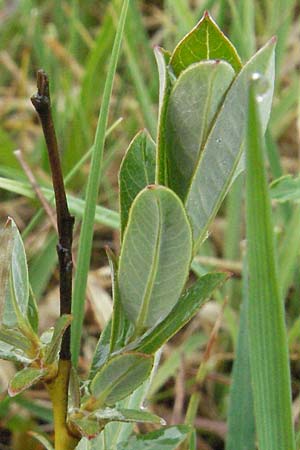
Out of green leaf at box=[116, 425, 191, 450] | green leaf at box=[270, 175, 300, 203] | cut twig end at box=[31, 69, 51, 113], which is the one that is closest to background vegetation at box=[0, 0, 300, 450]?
green leaf at box=[270, 175, 300, 203]

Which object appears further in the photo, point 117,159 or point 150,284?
point 117,159

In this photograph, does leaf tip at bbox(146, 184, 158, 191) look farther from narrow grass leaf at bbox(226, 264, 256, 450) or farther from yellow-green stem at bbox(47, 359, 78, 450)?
narrow grass leaf at bbox(226, 264, 256, 450)

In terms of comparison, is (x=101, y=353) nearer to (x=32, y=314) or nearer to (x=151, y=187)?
(x=32, y=314)

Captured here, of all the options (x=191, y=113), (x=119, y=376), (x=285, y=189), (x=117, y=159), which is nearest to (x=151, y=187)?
(x=191, y=113)

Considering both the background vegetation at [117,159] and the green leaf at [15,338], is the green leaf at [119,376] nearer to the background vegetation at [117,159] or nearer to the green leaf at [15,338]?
the green leaf at [15,338]

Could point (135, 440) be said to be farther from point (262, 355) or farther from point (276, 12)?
point (276, 12)

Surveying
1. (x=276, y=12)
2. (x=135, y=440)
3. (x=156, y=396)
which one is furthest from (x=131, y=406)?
(x=276, y=12)
